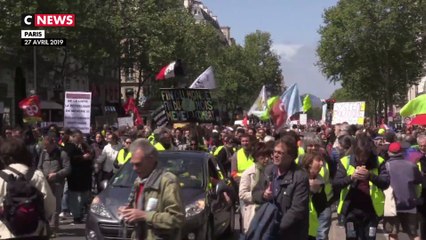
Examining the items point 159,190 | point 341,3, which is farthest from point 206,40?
point 159,190

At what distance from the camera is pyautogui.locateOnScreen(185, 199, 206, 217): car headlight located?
1040cm

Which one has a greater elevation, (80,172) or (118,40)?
(118,40)

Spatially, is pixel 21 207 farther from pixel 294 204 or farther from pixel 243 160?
pixel 243 160

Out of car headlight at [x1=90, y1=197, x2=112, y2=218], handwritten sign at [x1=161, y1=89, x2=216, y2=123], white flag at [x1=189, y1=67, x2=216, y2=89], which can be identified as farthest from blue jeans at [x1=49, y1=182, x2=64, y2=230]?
white flag at [x1=189, y1=67, x2=216, y2=89]

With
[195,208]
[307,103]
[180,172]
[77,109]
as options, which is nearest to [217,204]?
[180,172]

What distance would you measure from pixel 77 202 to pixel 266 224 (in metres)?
9.25

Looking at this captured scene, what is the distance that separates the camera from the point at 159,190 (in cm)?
550

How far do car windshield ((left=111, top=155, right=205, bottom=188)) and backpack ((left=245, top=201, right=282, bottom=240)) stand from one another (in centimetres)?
465

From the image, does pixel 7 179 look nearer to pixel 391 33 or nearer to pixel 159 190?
pixel 159 190

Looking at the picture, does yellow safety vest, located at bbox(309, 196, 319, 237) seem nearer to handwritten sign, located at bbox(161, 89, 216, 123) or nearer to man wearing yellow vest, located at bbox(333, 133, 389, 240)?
man wearing yellow vest, located at bbox(333, 133, 389, 240)

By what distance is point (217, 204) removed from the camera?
1146cm

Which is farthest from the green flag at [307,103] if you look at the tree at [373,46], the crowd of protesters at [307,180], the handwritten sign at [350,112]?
the tree at [373,46]

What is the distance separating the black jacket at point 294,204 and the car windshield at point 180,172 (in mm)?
4518

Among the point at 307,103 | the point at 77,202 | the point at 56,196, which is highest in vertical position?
the point at 307,103
